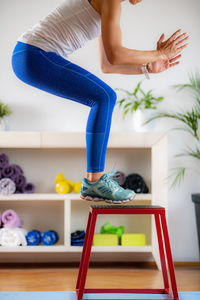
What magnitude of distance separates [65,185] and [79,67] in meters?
1.34

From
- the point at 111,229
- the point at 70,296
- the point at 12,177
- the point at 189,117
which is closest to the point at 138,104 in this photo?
the point at 189,117

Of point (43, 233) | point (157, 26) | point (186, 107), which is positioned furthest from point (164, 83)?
point (43, 233)

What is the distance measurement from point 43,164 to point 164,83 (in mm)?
1167

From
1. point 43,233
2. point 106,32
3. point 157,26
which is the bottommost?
point 43,233

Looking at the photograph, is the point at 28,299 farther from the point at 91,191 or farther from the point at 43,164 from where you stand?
the point at 43,164

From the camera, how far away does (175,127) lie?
2.98 metres

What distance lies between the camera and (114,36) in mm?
1390

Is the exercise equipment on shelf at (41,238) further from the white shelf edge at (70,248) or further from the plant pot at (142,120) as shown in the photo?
the plant pot at (142,120)

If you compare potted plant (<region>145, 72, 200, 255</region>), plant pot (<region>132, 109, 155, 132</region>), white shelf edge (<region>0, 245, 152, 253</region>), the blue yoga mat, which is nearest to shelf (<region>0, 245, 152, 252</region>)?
white shelf edge (<region>0, 245, 152, 253</region>)

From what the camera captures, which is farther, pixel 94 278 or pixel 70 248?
pixel 70 248

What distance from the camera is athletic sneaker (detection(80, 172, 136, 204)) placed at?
5.13 feet

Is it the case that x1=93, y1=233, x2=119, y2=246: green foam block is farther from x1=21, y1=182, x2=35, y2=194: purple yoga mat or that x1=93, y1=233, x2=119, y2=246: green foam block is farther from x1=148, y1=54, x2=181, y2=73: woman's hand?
x1=148, y1=54, x2=181, y2=73: woman's hand

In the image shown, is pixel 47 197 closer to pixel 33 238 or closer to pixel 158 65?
pixel 33 238

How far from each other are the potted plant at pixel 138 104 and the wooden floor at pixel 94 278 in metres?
1.03
